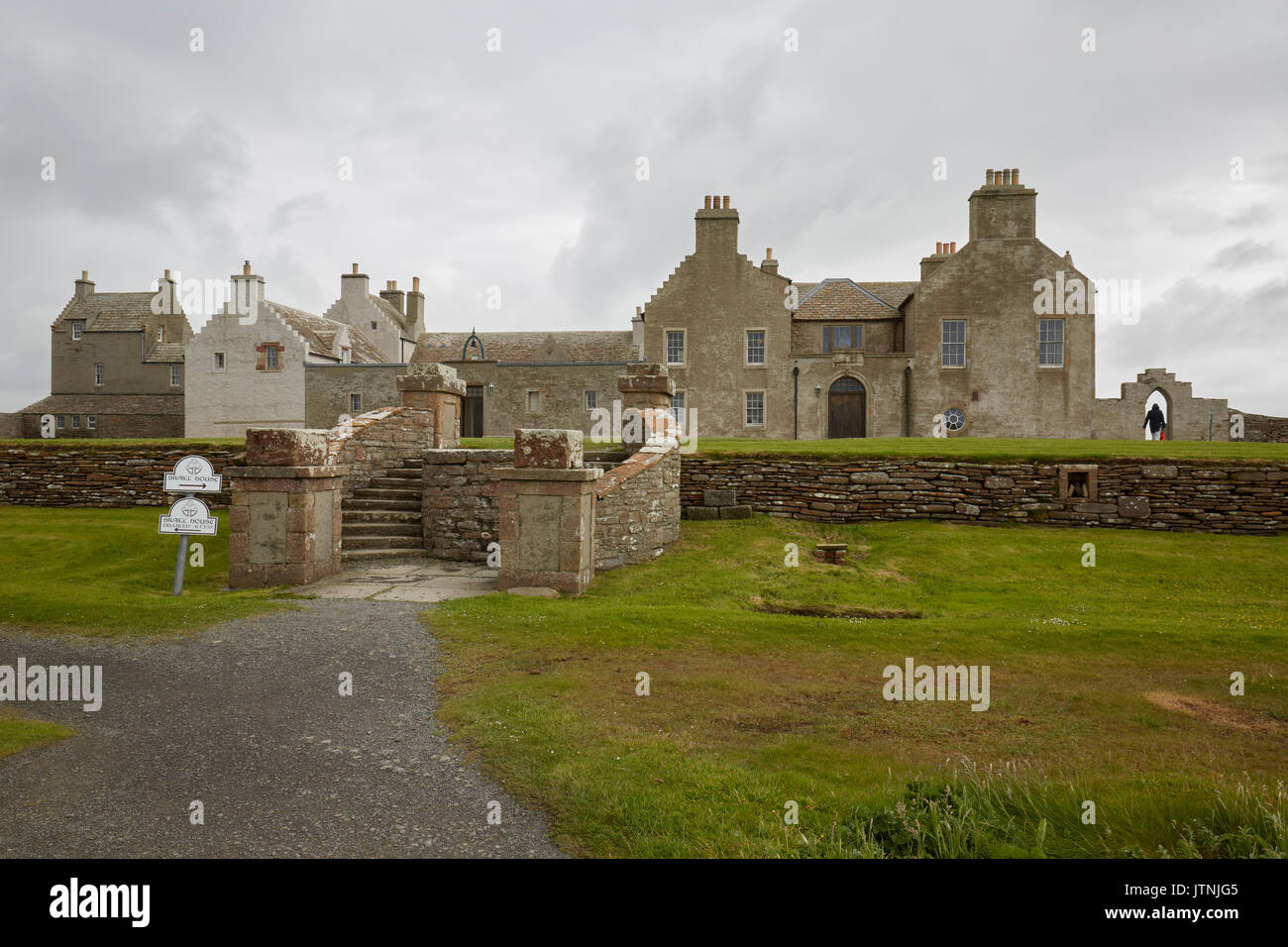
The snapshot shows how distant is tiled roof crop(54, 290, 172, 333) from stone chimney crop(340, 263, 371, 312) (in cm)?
1848

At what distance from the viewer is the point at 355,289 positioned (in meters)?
46.5

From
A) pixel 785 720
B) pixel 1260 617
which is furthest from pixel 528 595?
pixel 1260 617

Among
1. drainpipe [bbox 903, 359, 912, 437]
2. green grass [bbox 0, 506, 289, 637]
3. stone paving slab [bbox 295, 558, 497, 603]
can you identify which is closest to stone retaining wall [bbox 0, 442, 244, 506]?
green grass [bbox 0, 506, 289, 637]

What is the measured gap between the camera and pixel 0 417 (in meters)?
48.8

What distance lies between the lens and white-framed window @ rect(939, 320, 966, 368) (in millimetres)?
32938

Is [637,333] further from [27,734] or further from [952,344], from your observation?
[27,734]

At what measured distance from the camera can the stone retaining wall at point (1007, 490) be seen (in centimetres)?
1567

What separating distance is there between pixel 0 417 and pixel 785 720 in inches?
2348

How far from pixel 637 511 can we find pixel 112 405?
5069cm

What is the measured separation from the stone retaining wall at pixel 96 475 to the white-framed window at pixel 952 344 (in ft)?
A: 88.4

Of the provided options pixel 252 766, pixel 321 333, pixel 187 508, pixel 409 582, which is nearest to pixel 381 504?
pixel 409 582

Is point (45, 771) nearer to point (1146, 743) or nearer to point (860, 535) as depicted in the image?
point (1146, 743)

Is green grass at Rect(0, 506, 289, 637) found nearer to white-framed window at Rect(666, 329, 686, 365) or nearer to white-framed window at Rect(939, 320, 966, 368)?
white-framed window at Rect(666, 329, 686, 365)

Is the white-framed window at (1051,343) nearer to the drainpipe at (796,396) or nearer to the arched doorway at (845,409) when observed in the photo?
the arched doorway at (845,409)
